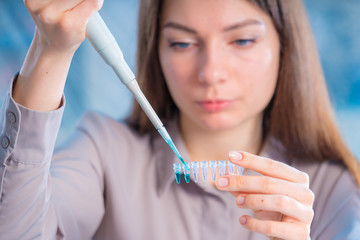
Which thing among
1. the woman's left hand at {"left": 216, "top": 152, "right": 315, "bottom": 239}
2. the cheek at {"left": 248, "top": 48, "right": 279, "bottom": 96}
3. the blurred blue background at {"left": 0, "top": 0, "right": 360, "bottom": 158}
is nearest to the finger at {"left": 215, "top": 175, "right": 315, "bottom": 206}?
the woman's left hand at {"left": 216, "top": 152, "right": 315, "bottom": 239}

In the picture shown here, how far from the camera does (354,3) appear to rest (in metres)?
1.50

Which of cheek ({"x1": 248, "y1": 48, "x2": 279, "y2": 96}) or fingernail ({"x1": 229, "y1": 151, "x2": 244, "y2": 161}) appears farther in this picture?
cheek ({"x1": 248, "y1": 48, "x2": 279, "y2": 96})

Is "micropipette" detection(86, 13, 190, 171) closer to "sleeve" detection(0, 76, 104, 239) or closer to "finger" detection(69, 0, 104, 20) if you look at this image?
"finger" detection(69, 0, 104, 20)

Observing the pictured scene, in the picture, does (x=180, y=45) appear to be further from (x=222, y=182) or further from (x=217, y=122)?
(x=222, y=182)

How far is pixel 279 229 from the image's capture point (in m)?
0.70

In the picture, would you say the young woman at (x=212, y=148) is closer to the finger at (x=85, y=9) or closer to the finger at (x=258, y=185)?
the finger at (x=258, y=185)

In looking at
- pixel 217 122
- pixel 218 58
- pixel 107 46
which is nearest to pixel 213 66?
pixel 218 58

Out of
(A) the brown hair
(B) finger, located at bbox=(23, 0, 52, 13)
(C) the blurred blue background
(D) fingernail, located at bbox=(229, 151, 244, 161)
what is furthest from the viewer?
(C) the blurred blue background

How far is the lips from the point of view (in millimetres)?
971

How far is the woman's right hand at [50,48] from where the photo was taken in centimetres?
53

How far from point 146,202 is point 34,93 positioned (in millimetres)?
552

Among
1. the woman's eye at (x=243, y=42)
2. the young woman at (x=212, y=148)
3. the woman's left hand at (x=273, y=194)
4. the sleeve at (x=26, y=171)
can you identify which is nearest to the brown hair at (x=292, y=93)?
the young woman at (x=212, y=148)

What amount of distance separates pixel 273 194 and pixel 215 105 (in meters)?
0.33

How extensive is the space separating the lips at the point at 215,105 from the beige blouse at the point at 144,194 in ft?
0.60
